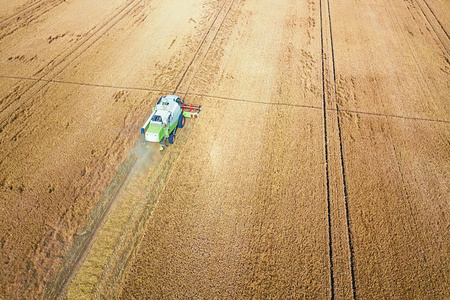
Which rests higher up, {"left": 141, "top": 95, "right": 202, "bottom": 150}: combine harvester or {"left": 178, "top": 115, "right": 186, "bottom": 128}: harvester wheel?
{"left": 141, "top": 95, "right": 202, "bottom": 150}: combine harvester

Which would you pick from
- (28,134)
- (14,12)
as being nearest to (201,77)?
(28,134)

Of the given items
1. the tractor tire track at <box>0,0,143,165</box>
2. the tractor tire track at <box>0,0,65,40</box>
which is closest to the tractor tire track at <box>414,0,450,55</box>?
the tractor tire track at <box>0,0,143,165</box>

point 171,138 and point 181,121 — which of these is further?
point 181,121

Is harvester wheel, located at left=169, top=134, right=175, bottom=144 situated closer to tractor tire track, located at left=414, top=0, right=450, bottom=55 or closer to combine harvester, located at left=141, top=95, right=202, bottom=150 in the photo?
combine harvester, located at left=141, top=95, right=202, bottom=150

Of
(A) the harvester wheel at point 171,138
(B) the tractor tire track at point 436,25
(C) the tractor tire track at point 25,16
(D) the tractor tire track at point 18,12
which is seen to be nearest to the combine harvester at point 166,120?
(A) the harvester wheel at point 171,138

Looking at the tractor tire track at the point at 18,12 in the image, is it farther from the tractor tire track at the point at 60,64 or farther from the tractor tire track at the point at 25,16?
the tractor tire track at the point at 60,64

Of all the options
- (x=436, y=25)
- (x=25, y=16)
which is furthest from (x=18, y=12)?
(x=436, y=25)

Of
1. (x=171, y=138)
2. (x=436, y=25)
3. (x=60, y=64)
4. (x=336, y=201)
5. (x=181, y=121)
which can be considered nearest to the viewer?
(x=336, y=201)

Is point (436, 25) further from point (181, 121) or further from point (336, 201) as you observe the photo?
point (181, 121)

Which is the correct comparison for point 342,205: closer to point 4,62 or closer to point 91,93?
point 91,93
